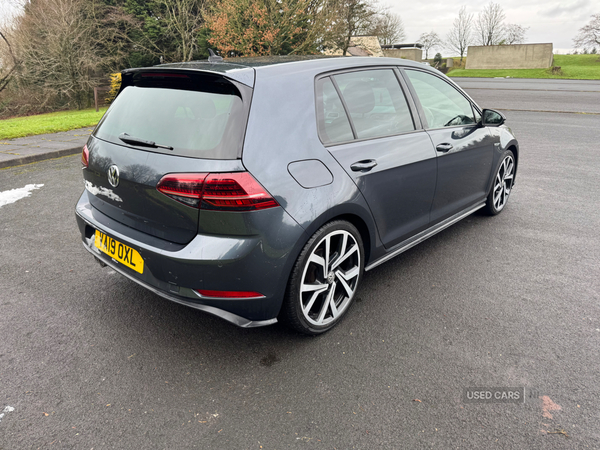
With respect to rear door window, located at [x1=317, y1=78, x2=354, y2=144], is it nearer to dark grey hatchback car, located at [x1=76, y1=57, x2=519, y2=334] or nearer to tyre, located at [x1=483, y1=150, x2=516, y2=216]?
dark grey hatchback car, located at [x1=76, y1=57, x2=519, y2=334]

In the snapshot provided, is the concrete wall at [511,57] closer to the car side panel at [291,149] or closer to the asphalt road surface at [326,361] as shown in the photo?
the asphalt road surface at [326,361]

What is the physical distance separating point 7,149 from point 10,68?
17.2m

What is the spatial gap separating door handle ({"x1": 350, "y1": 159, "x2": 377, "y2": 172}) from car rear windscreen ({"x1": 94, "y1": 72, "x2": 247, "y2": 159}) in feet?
2.63

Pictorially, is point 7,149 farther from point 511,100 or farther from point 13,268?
point 511,100

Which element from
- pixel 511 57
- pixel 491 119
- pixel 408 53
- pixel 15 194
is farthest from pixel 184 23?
pixel 511 57

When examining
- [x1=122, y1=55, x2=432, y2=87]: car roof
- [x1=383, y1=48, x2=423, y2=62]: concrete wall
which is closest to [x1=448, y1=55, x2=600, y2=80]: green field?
[x1=383, y1=48, x2=423, y2=62]: concrete wall

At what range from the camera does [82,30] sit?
72.5ft

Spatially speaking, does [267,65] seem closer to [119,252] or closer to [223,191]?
[223,191]

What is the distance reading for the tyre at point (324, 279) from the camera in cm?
258

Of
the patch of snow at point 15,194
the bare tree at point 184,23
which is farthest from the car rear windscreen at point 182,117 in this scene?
the bare tree at point 184,23

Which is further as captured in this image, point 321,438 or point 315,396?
point 315,396

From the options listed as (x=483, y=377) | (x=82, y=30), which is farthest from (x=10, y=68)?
(x=483, y=377)

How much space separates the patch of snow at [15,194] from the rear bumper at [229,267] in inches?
156

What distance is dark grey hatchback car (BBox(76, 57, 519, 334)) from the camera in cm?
231
